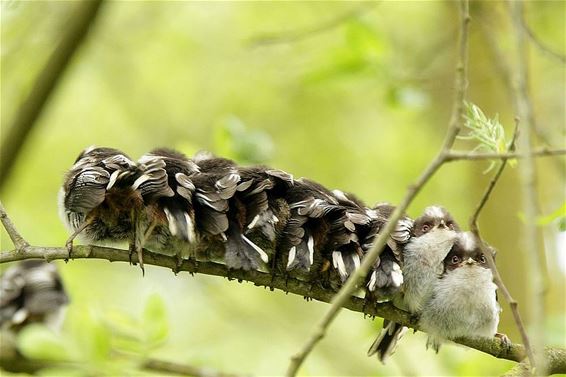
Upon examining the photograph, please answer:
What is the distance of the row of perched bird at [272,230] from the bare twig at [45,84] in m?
3.00

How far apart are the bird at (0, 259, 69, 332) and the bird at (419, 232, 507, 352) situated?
4591mm

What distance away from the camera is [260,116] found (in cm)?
1053

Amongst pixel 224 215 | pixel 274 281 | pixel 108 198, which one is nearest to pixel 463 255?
pixel 274 281

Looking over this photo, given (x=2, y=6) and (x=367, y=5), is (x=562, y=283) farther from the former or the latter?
(x=2, y=6)

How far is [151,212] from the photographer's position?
160 inches

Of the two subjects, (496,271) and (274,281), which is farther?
(274,281)

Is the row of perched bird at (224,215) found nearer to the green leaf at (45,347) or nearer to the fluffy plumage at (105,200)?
the fluffy plumage at (105,200)

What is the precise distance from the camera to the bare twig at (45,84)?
7.22 meters

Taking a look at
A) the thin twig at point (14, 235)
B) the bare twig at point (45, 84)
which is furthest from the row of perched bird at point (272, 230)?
the bare twig at point (45, 84)

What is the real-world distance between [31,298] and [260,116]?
3617 millimetres

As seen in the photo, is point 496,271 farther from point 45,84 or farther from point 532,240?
point 45,84

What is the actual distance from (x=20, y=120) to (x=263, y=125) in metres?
3.80

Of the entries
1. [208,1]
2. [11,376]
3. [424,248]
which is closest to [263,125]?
[208,1]

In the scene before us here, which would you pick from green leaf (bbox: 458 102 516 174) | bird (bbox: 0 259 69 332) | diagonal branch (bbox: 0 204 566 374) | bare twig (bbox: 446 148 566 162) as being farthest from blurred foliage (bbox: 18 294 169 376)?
bird (bbox: 0 259 69 332)
